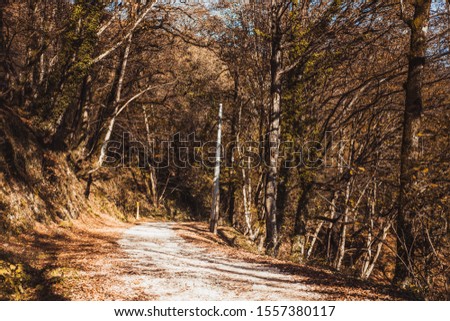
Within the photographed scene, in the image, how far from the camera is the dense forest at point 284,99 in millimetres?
8125

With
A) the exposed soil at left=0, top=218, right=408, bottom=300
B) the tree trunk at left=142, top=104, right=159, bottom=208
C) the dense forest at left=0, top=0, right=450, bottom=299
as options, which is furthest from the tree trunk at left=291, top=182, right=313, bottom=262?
the tree trunk at left=142, top=104, right=159, bottom=208

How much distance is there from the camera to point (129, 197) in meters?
28.7

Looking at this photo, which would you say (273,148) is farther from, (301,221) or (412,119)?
(412,119)

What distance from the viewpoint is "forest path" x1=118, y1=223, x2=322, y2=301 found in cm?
634

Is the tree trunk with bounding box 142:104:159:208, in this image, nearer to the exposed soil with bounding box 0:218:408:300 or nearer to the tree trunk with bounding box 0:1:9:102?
the tree trunk with bounding box 0:1:9:102

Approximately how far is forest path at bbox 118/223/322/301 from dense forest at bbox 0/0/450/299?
2031 mm

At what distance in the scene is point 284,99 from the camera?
49.3 ft

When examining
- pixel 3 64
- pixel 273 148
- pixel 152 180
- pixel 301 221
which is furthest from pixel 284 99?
pixel 152 180

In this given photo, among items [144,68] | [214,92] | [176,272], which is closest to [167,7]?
[144,68]

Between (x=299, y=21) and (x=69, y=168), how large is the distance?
11295 millimetres

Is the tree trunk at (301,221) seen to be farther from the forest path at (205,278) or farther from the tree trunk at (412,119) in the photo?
the tree trunk at (412,119)

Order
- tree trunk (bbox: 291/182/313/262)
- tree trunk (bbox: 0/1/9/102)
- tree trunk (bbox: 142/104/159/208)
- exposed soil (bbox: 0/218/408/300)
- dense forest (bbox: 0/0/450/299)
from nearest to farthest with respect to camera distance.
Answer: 1. exposed soil (bbox: 0/218/408/300)
2. dense forest (bbox: 0/0/450/299)
3. tree trunk (bbox: 0/1/9/102)
4. tree trunk (bbox: 291/182/313/262)
5. tree trunk (bbox: 142/104/159/208)

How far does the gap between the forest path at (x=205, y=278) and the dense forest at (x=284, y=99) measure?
2.03 metres

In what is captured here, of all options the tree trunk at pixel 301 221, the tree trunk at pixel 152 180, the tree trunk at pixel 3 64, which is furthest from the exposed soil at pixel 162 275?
the tree trunk at pixel 152 180
